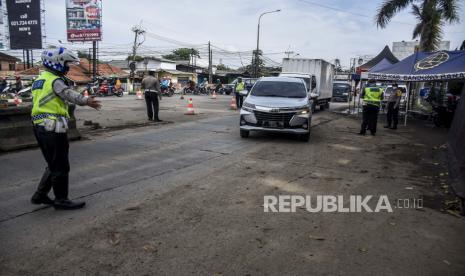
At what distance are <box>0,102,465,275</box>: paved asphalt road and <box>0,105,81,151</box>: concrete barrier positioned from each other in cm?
35

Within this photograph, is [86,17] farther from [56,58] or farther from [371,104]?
[56,58]

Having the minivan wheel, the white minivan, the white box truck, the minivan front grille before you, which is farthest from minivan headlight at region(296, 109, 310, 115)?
the white box truck

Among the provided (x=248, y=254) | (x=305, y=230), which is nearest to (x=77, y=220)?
(x=248, y=254)

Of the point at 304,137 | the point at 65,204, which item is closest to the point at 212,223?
the point at 65,204

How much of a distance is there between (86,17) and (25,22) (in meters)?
5.41

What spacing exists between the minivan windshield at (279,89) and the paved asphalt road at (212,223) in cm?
331

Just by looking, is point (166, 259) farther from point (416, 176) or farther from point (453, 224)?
point (416, 176)

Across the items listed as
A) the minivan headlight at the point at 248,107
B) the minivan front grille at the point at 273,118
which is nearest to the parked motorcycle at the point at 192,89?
the minivan headlight at the point at 248,107

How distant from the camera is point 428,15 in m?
22.0

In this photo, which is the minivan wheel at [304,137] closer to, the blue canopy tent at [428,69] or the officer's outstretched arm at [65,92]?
the blue canopy tent at [428,69]

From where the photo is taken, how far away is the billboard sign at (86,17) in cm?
3697

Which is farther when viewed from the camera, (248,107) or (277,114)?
(248,107)

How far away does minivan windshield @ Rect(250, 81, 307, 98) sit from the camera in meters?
11.0

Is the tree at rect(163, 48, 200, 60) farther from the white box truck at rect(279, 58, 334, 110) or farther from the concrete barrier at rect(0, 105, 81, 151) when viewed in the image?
the concrete barrier at rect(0, 105, 81, 151)
